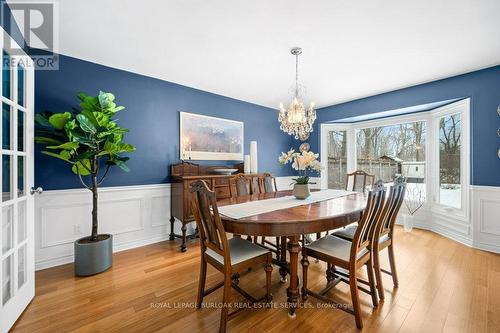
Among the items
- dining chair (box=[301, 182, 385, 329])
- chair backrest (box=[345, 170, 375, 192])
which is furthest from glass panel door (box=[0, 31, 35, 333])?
chair backrest (box=[345, 170, 375, 192])

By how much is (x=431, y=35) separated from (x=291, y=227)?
7.92 feet

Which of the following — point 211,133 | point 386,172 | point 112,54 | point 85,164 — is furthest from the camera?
point 386,172

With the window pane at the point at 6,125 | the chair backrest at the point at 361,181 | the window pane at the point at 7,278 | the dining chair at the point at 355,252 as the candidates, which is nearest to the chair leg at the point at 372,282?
the dining chair at the point at 355,252

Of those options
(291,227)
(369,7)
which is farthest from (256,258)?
(369,7)

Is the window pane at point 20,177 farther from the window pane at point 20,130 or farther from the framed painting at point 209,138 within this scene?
the framed painting at point 209,138

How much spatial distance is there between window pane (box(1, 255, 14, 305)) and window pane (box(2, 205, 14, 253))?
9cm

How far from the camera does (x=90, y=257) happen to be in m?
2.23

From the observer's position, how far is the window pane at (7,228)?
1.52 meters

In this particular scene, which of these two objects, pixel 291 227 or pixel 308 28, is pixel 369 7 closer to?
pixel 308 28

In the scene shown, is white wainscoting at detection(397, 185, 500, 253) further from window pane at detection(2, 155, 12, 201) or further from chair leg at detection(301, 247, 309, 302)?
window pane at detection(2, 155, 12, 201)

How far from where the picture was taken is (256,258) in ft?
5.42

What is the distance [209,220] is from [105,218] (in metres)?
2.04

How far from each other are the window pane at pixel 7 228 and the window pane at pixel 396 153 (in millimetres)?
5188

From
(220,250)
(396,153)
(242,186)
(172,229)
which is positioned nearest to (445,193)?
(396,153)
